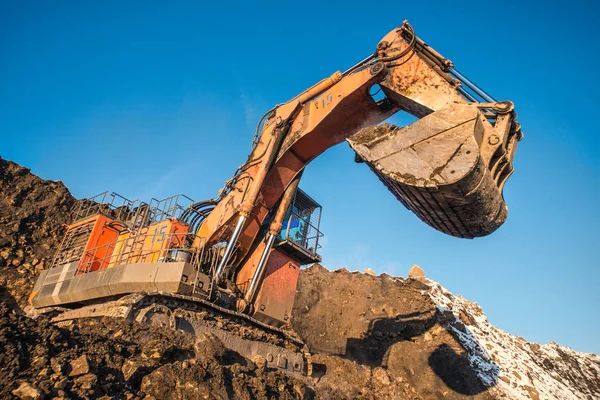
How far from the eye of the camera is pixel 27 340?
459 centimetres

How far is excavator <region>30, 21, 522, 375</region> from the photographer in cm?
494

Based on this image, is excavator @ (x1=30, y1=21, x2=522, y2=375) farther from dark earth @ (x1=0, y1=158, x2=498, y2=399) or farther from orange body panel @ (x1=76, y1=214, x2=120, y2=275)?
dark earth @ (x1=0, y1=158, x2=498, y2=399)

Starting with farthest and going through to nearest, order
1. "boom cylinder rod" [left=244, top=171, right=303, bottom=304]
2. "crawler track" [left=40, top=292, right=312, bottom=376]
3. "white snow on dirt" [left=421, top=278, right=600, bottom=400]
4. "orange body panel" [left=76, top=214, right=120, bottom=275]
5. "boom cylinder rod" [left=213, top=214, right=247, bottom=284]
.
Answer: "white snow on dirt" [left=421, top=278, right=600, bottom=400] < "orange body panel" [left=76, top=214, right=120, bottom=275] < "boom cylinder rod" [left=244, top=171, right=303, bottom=304] < "boom cylinder rod" [left=213, top=214, right=247, bottom=284] < "crawler track" [left=40, top=292, right=312, bottom=376]

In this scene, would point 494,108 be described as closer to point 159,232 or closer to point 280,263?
point 280,263

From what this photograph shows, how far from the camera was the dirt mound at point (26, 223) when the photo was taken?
1331cm

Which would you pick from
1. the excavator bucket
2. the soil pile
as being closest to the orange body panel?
the soil pile

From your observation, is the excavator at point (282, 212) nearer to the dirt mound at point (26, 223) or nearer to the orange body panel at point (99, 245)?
the orange body panel at point (99, 245)

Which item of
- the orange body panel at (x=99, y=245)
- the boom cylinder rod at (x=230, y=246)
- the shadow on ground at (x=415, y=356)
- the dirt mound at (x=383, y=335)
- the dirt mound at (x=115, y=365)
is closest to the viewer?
the dirt mound at (x=115, y=365)

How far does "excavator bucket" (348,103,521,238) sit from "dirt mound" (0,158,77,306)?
42.9ft

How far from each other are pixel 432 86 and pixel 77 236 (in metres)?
9.90

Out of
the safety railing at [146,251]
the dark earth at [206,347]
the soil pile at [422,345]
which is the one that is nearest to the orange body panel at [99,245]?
the safety railing at [146,251]

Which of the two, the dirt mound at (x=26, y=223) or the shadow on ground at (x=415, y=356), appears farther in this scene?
the shadow on ground at (x=415, y=356)

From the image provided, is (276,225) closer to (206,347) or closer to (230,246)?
(230,246)

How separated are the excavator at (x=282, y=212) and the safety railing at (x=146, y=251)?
33 millimetres
